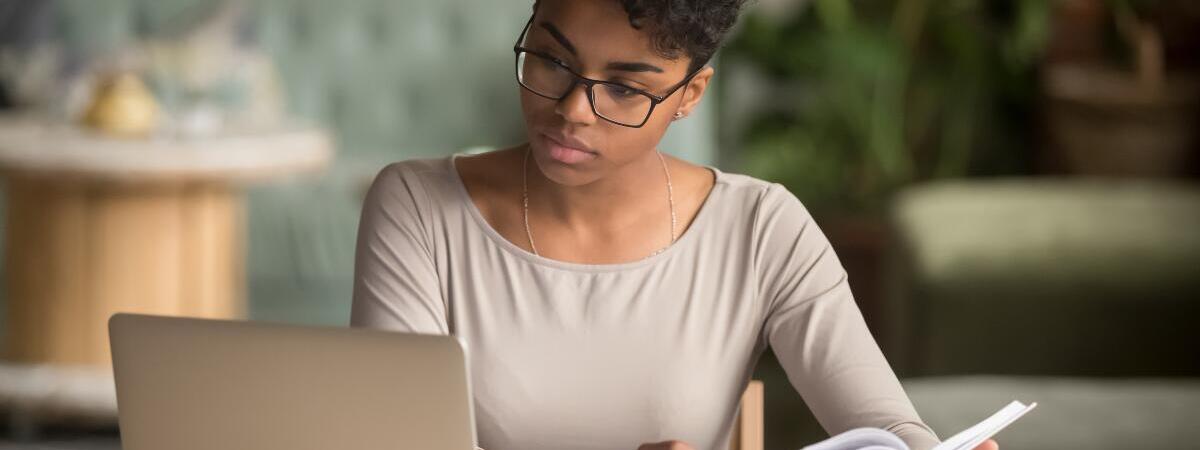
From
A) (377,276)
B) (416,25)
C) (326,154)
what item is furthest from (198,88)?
(377,276)

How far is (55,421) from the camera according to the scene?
11.7ft

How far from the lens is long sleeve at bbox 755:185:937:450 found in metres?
1.29

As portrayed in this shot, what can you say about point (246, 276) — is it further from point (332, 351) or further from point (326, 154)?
point (332, 351)

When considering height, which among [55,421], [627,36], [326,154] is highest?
[627,36]

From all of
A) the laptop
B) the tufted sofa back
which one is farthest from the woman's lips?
the tufted sofa back

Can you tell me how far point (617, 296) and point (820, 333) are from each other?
171 millimetres

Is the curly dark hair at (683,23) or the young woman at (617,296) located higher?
the curly dark hair at (683,23)

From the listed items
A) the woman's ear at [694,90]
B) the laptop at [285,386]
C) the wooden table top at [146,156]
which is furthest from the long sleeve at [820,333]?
the wooden table top at [146,156]

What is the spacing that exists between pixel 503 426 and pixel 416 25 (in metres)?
3.73

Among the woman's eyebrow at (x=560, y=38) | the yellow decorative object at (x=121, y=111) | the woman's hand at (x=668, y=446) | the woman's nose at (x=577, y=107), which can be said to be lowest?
the woman's hand at (x=668, y=446)

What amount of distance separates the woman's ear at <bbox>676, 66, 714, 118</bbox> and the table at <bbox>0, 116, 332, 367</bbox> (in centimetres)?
234

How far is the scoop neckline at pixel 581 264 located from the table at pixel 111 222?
7.20ft

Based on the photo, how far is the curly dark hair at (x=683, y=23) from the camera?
1214 millimetres

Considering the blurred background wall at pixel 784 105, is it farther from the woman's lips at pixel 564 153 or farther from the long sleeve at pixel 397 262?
the woman's lips at pixel 564 153
